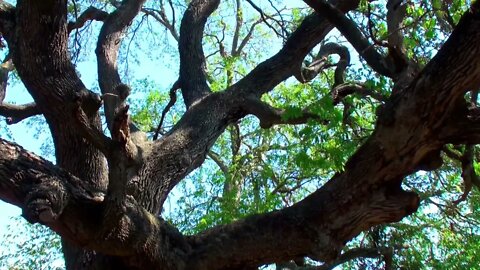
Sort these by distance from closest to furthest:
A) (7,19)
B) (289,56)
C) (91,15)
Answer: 1. (7,19)
2. (289,56)
3. (91,15)

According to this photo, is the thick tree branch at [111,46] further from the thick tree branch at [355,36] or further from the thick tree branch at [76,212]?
the thick tree branch at [355,36]

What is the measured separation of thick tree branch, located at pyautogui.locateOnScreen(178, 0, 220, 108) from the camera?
681 cm

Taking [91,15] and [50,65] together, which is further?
[91,15]

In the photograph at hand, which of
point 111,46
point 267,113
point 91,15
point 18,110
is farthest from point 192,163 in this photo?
point 91,15

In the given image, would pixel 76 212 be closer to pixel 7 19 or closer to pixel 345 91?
pixel 7 19

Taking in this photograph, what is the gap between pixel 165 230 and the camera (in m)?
4.62

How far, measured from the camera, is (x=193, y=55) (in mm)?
7027

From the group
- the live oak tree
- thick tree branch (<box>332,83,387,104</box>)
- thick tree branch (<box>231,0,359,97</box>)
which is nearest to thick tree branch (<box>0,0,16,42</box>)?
the live oak tree

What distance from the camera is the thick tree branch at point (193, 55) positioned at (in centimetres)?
681

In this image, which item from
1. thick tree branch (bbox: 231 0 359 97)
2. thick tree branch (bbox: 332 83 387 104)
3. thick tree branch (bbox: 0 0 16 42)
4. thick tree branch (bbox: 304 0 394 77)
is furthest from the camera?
thick tree branch (bbox: 231 0 359 97)

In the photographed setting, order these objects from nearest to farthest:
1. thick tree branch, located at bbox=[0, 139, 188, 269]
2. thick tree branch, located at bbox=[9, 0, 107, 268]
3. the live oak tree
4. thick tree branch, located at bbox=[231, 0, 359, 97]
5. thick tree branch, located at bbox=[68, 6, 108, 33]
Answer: thick tree branch, located at bbox=[0, 139, 188, 269]
the live oak tree
thick tree branch, located at bbox=[9, 0, 107, 268]
thick tree branch, located at bbox=[231, 0, 359, 97]
thick tree branch, located at bbox=[68, 6, 108, 33]

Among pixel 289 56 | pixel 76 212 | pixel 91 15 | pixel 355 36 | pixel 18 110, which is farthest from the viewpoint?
pixel 91 15

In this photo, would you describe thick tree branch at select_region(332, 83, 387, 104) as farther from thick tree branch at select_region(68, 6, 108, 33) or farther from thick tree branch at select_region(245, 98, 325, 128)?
thick tree branch at select_region(68, 6, 108, 33)

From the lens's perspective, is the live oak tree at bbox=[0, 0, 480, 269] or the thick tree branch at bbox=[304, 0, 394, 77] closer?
the live oak tree at bbox=[0, 0, 480, 269]
